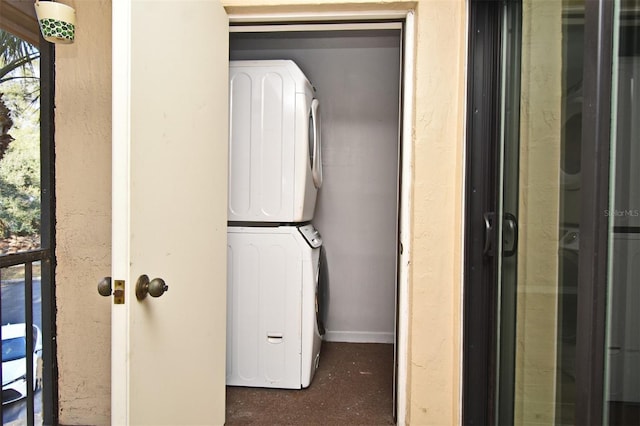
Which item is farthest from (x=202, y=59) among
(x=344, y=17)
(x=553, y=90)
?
(x=553, y=90)

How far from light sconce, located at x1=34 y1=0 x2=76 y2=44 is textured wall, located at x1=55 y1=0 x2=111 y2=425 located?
1.48ft

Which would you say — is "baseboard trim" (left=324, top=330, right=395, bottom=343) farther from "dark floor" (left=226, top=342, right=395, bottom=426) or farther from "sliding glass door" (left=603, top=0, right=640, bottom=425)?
"sliding glass door" (left=603, top=0, right=640, bottom=425)

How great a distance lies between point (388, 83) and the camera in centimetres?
297

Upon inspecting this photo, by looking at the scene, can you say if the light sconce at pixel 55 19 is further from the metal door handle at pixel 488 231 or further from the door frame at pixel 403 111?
the metal door handle at pixel 488 231

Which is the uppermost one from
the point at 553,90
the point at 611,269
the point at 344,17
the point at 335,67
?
the point at 335,67

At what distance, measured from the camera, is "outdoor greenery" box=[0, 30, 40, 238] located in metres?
1.50

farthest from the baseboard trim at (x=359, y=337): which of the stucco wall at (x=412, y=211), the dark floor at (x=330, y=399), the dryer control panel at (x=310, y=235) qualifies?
the stucco wall at (x=412, y=211)

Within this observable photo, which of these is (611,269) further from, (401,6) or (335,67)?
(335,67)

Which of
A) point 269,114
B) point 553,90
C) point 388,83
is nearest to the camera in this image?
point 553,90

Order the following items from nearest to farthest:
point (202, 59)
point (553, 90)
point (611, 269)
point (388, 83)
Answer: point (611, 269) → point (553, 90) → point (202, 59) → point (388, 83)

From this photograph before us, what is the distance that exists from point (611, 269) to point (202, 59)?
4.65 feet

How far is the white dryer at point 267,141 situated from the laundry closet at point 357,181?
2.77 feet

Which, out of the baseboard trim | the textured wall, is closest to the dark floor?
the baseboard trim

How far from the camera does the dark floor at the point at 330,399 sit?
6.36ft
